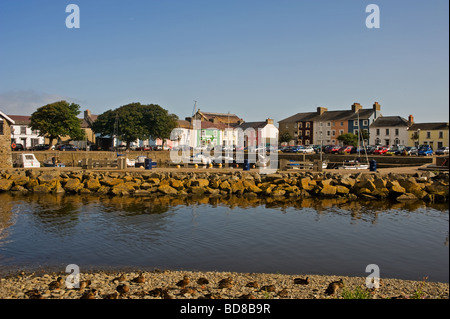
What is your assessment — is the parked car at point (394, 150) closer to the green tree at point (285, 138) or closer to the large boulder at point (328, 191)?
the green tree at point (285, 138)


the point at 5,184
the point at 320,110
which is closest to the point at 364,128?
the point at 320,110

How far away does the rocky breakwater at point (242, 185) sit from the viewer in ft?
97.4

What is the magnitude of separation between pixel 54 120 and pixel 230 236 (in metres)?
63.8

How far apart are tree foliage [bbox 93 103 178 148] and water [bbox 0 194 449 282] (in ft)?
171

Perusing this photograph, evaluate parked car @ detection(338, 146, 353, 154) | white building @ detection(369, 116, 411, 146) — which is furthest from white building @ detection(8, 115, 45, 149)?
white building @ detection(369, 116, 411, 146)

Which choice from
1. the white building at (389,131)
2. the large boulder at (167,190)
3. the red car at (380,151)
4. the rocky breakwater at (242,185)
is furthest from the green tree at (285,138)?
the large boulder at (167,190)

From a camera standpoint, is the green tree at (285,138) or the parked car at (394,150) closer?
the parked car at (394,150)

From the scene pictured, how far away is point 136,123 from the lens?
8038 centimetres

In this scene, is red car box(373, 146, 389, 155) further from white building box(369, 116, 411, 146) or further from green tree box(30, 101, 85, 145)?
green tree box(30, 101, 85, 145)

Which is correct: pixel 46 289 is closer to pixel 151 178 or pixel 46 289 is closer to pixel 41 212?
pixel 41 212

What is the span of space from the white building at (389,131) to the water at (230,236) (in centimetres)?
7027

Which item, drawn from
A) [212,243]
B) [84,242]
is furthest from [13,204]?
[212,243]

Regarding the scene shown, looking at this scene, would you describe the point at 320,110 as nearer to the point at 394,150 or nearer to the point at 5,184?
the point at 394,150
